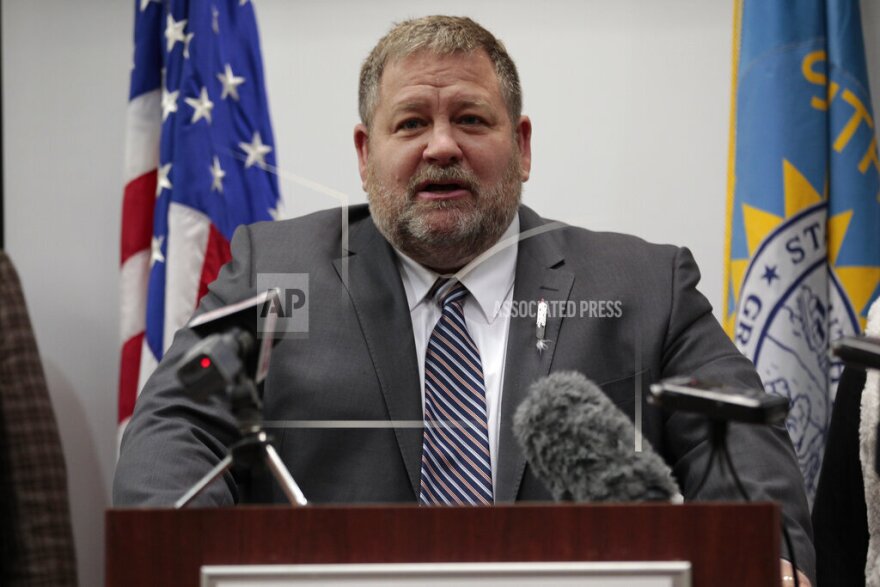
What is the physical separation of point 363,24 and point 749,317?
4.81ft

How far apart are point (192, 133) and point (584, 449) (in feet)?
6.64

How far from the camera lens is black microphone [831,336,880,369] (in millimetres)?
1316

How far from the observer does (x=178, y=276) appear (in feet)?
10.2

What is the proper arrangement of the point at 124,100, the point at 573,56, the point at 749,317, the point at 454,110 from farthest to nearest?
the point at 124,100, the point at 573,56, the point at 749,317, the point at 454,110

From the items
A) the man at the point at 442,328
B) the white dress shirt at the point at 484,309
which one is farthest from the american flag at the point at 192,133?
the white dress shirt at the point at 484,309

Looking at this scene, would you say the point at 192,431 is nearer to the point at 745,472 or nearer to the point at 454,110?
the point at 454,110

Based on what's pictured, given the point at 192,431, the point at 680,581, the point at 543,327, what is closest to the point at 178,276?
the point at 192,431

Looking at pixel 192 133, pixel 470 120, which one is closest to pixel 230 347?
pixel 470 120

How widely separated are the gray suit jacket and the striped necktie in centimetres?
3

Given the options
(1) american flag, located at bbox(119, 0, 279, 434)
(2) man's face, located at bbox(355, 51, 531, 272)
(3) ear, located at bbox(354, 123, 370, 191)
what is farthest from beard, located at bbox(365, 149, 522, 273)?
(1) american flag, located at bbox(119, 0, 279, 434)

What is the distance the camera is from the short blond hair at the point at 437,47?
2.25 m

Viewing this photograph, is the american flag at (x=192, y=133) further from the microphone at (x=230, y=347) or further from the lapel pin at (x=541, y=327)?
the microphone at (x=230, y=347)

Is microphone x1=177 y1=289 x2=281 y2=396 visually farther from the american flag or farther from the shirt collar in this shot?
the american flag

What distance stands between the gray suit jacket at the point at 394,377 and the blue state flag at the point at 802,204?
0.76m
